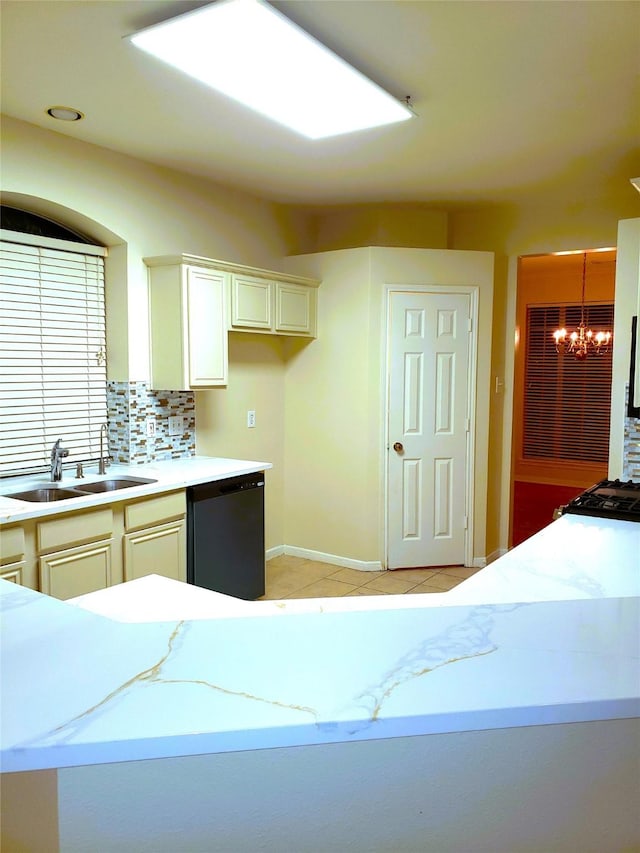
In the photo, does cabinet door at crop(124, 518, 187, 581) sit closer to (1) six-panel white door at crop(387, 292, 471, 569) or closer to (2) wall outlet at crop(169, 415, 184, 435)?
(2) wall outlet at crop(169, 415, 184, 435)

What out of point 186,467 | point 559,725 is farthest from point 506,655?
point 186,467

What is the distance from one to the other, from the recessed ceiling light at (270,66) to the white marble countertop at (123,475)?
6.02ft

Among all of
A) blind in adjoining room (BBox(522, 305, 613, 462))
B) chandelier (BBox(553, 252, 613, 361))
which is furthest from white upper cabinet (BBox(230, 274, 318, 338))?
blind in adjoining room (BBox(522, 305, 613, 462))

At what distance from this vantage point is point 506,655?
3.09 feet

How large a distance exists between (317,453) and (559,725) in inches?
158

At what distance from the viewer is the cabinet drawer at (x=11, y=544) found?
2.58 meters

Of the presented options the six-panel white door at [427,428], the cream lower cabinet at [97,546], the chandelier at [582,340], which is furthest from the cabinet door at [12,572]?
the chandelier at [582,340]

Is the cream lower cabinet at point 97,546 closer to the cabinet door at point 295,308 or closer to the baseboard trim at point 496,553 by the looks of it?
the cabinet door at point 295,308

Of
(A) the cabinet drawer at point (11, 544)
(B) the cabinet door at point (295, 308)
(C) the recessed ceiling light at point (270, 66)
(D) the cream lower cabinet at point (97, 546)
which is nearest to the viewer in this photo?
(C) the recessed ceiling light at point (270, 66)

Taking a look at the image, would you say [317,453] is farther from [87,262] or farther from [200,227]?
[87,262]

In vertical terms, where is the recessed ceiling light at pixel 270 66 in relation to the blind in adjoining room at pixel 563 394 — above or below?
above

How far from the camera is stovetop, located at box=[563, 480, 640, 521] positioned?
2611mm

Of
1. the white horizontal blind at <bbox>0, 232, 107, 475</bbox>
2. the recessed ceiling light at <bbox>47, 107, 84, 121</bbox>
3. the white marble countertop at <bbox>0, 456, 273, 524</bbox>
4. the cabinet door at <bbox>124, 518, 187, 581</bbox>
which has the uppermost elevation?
the recessed ceiling light at <bbox>47, 107, 84, 121</bbox>

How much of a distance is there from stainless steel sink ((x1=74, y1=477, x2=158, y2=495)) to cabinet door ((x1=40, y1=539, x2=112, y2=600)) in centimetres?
43
